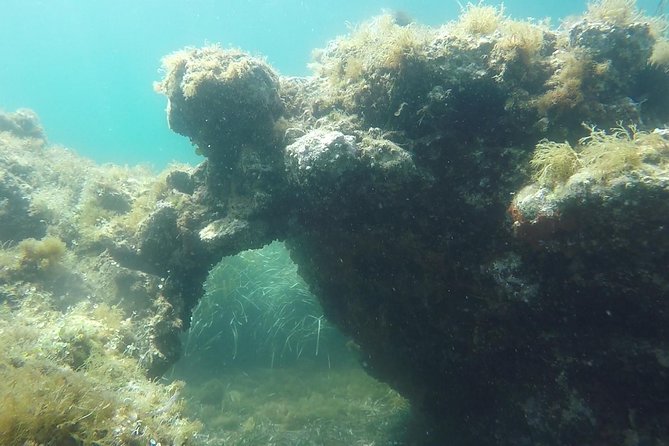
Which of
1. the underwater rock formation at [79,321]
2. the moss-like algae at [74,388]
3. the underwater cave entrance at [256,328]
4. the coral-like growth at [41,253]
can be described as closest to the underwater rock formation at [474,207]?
the underwater rock formation at [79,321]

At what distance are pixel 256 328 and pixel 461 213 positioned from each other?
6.42 metres

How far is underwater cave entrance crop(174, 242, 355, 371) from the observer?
8.98 meters

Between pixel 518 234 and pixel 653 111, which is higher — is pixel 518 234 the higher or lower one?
the lower one

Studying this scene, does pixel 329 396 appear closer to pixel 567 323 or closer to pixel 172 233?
pixel 172 233


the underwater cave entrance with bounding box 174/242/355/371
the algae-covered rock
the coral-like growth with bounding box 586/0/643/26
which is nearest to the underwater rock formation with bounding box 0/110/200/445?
the algae-covered rock

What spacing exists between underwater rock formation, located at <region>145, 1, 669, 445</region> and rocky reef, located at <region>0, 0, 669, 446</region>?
2 cm

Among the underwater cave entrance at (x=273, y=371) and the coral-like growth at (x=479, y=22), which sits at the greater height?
the coral-like growth at (x=479, y=22)

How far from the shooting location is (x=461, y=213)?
5.02 meters

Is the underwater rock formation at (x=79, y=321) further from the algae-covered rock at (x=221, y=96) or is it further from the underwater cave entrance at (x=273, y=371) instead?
the algae-covered rock at (x=221, y=96)

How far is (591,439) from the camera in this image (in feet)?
13.2

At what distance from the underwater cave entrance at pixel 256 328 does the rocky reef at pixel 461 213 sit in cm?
232

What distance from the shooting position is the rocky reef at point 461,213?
3809 millimetres

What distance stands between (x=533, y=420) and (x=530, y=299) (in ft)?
5.05

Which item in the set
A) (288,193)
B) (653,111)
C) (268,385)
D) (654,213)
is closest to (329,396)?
(268,385)
